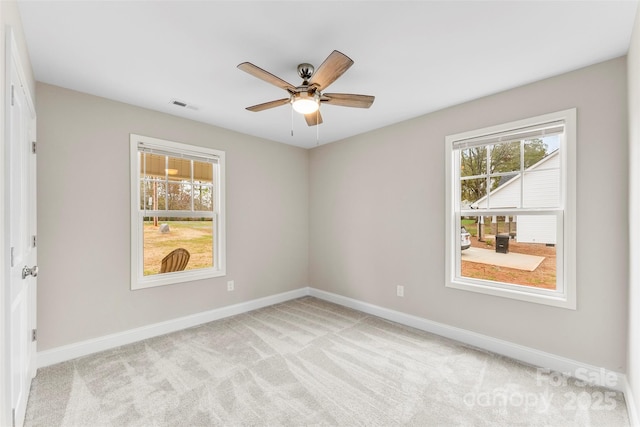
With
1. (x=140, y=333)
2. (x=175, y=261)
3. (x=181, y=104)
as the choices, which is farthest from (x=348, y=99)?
(x=140, y=333)

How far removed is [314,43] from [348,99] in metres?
0.48

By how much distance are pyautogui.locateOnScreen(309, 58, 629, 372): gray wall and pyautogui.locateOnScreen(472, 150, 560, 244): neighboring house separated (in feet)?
0.75

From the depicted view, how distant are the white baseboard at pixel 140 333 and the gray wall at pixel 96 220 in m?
0.06

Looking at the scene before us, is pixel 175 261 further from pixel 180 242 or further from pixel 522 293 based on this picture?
pixel 522 293

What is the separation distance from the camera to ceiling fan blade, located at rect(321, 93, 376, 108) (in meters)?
2.17

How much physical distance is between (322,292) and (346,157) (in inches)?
83.7

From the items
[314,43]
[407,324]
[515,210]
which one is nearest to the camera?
[314,43]

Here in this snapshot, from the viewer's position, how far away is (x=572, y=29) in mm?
1804

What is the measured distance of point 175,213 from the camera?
333cm

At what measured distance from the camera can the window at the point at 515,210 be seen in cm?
239

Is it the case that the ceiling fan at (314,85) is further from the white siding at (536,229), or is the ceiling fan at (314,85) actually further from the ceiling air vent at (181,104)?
the white siding at (536,229)

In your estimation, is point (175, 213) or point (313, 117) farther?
point (175, 213)

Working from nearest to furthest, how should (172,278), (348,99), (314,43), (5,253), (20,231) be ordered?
(5,253) → (20,231) → (314,43) → (348,99) → (172,278)

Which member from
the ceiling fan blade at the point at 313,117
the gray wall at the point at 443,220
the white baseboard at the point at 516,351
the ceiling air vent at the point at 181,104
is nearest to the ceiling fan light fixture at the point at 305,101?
the ceiling fan blade at the point at 313,117
